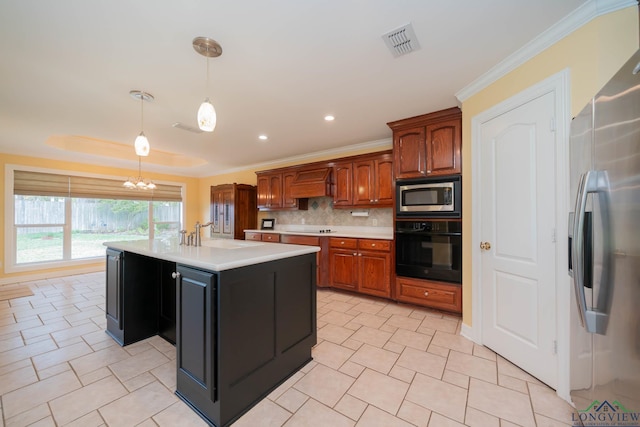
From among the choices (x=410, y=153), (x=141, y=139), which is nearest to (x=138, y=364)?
(x=141, y=139)

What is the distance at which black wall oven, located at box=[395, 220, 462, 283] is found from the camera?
9.17 feet

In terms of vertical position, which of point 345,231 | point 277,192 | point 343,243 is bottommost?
point 343,243

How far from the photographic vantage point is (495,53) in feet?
6.26

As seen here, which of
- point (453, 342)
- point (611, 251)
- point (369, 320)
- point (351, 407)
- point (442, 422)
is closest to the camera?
point (611, 251)

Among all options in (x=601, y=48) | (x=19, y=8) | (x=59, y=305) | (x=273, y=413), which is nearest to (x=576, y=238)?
(x=601, y=48)

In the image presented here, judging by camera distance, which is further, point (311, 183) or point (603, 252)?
point (311, 183)

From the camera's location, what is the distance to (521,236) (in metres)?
1.93

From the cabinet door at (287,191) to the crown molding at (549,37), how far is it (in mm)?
3211

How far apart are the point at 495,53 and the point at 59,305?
5.72 m

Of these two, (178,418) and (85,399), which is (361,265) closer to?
(178,418)

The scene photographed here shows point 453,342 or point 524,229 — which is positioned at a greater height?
point 524,229

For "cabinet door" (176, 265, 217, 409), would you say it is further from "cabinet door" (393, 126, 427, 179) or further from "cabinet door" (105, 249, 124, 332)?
"cabinet door" (393, 126, 427, 179)

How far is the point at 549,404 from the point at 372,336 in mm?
1320

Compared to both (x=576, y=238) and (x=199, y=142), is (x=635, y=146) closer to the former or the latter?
(x=576, y=238)
